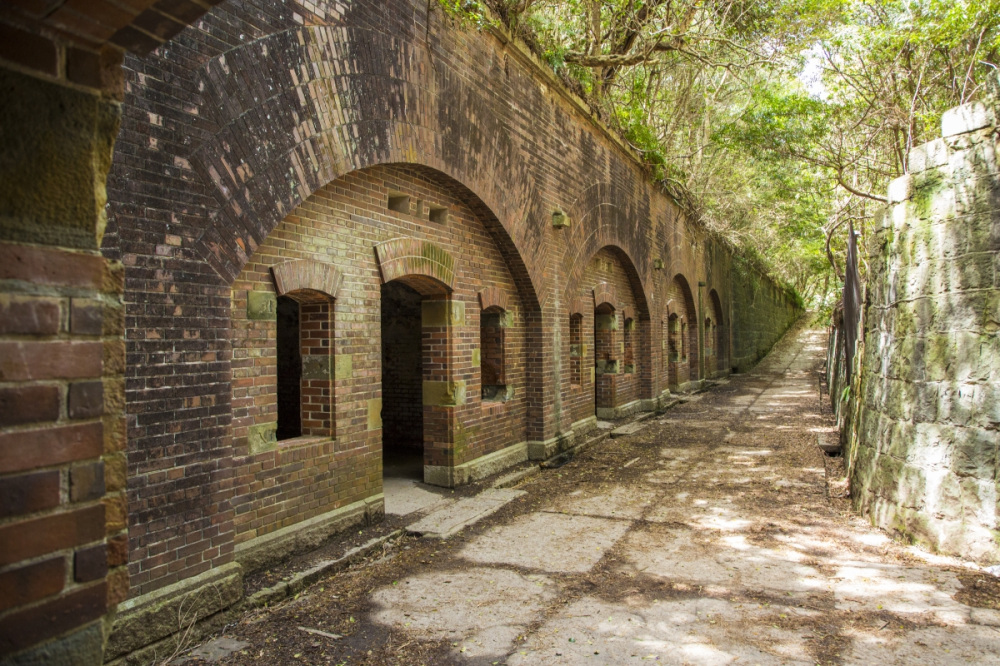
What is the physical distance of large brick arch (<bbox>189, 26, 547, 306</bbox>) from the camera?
445cm

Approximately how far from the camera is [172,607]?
3938mm

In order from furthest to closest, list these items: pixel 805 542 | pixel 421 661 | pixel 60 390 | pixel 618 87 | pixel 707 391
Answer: pixel 707 391 < pixel 618 87 < pixel 805 542 < pixel 421 661 < pixel 60 390

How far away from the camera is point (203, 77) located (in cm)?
432

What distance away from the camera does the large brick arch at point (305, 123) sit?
4.45 m

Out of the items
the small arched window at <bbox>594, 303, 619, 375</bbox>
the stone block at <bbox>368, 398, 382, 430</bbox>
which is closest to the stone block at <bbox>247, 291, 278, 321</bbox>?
the stone block at <bbox>368, 398, 382, 430</bbox>

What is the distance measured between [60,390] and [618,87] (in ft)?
53.4

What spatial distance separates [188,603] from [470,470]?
4.04m

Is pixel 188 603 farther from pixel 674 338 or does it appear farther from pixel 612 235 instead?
pixel 674 338

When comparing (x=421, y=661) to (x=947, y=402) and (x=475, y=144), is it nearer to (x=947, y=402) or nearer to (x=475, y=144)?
(x=947, y=402)

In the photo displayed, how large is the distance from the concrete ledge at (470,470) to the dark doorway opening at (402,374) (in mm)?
1819

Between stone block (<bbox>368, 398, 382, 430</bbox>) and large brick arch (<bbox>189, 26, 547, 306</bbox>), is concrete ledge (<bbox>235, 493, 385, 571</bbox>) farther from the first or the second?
large brick arch (<bbox>189, 26, 547, 306</bbox>)

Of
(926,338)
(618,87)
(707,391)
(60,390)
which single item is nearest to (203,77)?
(60,390)

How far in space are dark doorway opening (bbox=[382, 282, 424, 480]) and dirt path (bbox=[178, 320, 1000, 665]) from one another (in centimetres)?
280

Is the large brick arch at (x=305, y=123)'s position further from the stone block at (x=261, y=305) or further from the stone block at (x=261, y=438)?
the stone block at (x=261, y=438)
